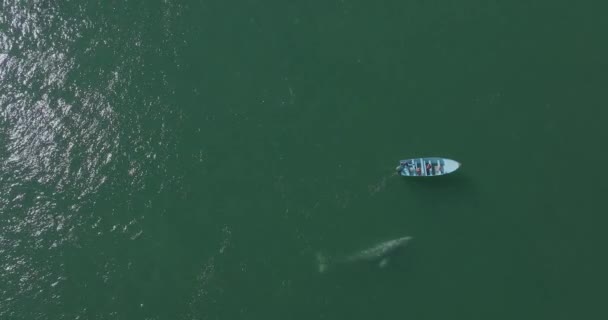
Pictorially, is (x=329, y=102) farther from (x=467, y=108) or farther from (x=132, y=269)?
(x=132, y=269)

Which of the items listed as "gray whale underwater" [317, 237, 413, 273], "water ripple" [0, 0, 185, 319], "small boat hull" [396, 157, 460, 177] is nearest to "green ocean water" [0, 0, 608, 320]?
→ "water ripple" [0, 0, 185, 319]

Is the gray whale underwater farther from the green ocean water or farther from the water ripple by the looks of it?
the water ripple

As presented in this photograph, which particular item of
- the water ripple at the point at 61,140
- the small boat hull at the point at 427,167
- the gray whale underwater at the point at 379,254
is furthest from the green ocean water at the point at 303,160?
the small boat hull at the point at 427,167

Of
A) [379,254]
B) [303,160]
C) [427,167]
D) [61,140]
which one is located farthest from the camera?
[61,140]

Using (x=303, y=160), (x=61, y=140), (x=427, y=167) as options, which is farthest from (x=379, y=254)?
(x=61, y=140)

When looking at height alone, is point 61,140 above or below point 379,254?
above

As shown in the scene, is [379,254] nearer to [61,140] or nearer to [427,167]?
[427,167]

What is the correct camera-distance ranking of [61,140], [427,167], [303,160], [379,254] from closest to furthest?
[379,254], [427,167], [303,160], [61,140]
